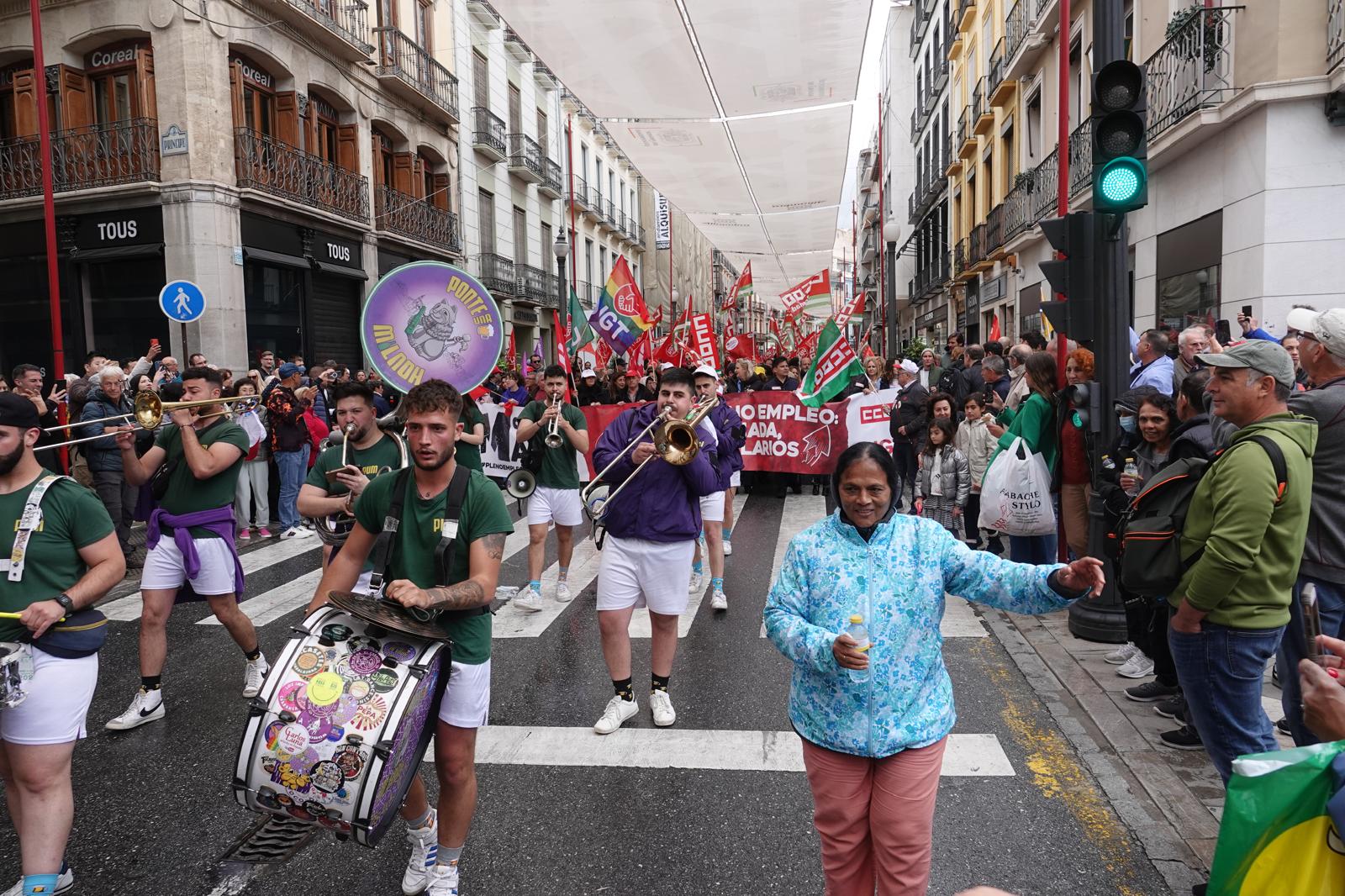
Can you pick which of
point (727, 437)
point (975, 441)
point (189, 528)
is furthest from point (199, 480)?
point (975, 441)

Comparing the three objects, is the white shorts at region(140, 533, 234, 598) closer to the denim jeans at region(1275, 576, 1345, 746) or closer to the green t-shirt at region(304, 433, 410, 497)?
the green t-shirt at region(304, 433, 410, 497)

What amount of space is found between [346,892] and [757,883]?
1506 mm

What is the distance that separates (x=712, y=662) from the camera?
591cm

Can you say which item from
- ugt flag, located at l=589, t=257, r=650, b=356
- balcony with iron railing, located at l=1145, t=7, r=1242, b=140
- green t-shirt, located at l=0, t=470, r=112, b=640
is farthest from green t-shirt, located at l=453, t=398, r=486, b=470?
balcony with iron railing, located at l=1145, t=7, r=1242, b=140

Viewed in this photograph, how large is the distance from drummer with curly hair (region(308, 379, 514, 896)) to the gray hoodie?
3277 millimetres

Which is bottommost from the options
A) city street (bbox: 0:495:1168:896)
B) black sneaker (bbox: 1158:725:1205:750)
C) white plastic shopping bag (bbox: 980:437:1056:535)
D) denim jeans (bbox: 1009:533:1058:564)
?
city street (bbox: 0:495:1168:896)

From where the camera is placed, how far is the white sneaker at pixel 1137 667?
5.27 meters

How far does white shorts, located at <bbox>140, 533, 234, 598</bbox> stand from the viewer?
5.03 metres

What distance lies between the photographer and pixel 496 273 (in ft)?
94.8

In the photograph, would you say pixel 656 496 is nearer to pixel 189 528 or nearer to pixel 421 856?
pixel 421 856

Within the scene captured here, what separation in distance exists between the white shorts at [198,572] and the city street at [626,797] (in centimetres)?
72

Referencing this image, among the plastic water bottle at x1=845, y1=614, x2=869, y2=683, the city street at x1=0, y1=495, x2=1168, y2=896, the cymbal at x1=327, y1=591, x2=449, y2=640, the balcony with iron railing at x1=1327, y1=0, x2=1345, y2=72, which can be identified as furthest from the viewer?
the balcony with iron railing at x1=1327, y1=0, x2=1345, y2=72

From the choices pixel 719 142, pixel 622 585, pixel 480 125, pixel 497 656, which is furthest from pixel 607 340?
pixel 480 125

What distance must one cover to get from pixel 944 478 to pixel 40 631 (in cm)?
770
